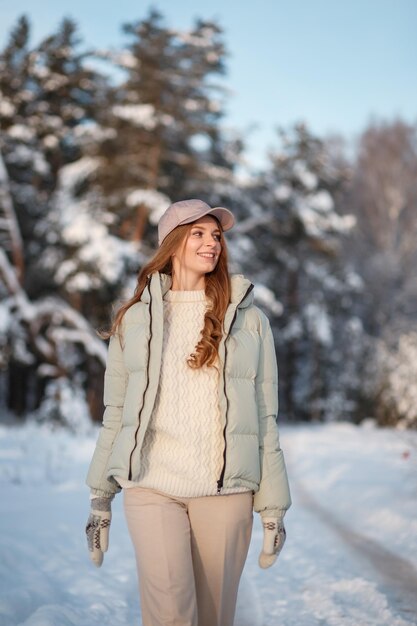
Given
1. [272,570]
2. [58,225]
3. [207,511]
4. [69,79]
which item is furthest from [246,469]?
[69,79]

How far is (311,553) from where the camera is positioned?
6.14 m

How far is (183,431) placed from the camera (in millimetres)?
2631

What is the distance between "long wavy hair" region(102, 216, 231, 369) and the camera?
269 cm

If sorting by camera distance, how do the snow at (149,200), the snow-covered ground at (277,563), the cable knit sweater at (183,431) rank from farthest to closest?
the snow at (149,200)
the snow-covered ground at (277,563)
the cable knit sweater at (183,431)

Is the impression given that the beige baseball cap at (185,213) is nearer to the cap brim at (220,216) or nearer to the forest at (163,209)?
the cap brim at (220,216)

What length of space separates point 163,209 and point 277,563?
11.1 meters

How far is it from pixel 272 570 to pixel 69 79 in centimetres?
1925

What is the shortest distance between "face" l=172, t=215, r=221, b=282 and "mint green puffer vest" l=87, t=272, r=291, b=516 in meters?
0.13

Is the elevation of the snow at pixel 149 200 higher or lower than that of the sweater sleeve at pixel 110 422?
higher

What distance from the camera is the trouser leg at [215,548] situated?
102 inches

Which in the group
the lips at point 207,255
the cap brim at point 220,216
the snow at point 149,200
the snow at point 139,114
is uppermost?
the snow at point 139,114

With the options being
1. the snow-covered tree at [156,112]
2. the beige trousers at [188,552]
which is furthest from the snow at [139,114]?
the beige trousers at [188,552]

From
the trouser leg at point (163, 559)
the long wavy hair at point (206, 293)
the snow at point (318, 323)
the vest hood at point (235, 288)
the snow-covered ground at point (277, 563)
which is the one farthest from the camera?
the snow at point (318, 323)

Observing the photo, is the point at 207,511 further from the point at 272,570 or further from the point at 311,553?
the point at 311,553
